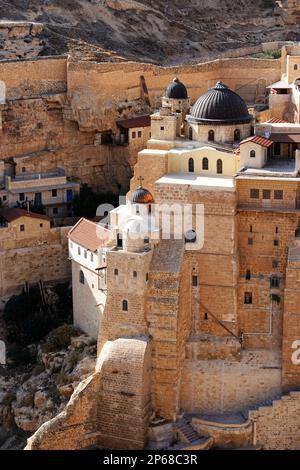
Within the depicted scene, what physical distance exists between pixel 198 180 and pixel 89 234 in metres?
5.14

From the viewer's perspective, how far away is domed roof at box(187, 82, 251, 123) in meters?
42.8

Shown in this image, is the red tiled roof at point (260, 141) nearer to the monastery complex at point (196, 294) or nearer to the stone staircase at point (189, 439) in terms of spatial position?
the monastery complex at point (196, 294)

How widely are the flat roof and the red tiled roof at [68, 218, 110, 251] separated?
316 centimetres

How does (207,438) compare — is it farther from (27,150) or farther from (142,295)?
(27,150)

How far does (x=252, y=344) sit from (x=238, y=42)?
1243 inches

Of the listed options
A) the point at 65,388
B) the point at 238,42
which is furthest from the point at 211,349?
the point at 238,42

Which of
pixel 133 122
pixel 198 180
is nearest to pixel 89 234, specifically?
pixel 198 180

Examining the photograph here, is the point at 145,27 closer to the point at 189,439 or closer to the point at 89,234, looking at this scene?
the point at 89,234

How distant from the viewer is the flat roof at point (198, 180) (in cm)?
4009

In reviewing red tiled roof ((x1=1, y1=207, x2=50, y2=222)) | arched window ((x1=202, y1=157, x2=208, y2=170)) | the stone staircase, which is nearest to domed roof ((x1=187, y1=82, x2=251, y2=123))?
arched window ((x1=202, y1=157, x2=208, y2=170))

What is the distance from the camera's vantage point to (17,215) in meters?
46.7

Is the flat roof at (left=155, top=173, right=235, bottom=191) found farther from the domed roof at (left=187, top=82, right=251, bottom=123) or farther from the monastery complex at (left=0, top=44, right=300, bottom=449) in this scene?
the domed roof at (left=187, top=82, right=251, bottom=123)

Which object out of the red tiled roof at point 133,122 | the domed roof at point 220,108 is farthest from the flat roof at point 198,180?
the red tiled roof at point 133,122

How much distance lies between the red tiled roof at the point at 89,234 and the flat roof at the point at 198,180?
316 centimetres
